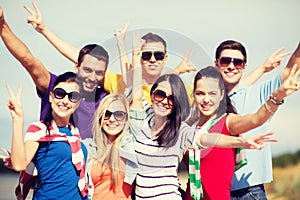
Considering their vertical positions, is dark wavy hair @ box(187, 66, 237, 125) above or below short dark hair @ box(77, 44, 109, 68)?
below

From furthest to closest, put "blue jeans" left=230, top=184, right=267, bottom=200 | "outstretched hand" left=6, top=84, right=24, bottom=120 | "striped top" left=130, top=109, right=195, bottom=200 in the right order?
"blue jeans" left=230, top=184, right=267, bottom=200 < "striped top" left=130, top=109, right=195, bottom=200 < "outstretched hand" left=6, top=84, right=24, bottom=120

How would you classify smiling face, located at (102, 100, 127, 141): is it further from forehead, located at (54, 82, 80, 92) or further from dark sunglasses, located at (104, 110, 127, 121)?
forehead, located at (54, 82, 80, 92)

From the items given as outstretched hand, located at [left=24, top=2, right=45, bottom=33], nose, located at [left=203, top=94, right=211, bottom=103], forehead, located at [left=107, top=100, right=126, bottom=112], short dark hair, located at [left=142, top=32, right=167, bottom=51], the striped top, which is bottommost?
the striped top

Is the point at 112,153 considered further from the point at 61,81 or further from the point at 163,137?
the point at 61,81

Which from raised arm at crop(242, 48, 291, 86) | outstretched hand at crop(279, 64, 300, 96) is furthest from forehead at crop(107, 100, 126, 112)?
outstretched hand at crop(279, 64, 300, 96)

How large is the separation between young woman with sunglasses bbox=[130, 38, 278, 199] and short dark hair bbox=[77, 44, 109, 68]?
0.95 ft

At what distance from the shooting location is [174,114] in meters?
4.04

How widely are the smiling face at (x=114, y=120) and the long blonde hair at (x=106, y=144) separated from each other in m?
0.02

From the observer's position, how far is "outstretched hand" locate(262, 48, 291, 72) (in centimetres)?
427

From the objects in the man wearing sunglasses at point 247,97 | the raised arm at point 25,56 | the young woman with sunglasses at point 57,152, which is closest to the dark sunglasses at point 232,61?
the man wearing sunglasses at point 247,97

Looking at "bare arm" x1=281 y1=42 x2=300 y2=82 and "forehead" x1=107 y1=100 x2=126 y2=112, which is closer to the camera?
"forehead" x1=107 y1=100 x2=126 y2=112

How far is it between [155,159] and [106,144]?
294 millimetres

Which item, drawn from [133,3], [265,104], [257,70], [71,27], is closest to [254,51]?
[257,70]

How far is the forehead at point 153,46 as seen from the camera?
4.09 meters
